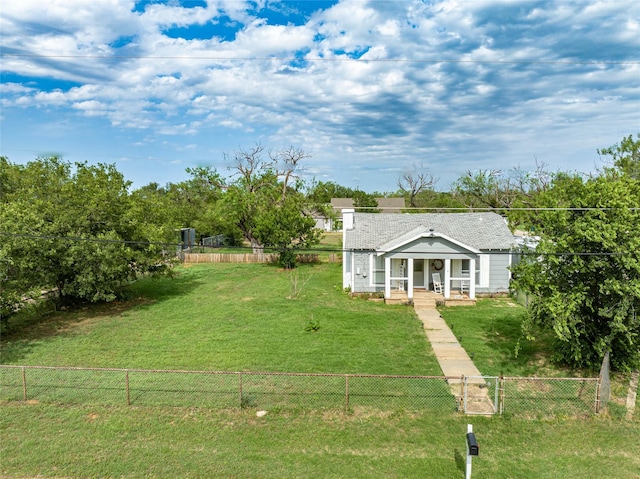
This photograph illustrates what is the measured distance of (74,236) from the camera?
56.1 ft

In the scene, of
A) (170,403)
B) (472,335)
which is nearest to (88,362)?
(170,403)

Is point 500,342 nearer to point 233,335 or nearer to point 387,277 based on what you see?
point 387,277

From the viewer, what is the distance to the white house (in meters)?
20.0

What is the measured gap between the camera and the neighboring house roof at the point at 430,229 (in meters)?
20.7

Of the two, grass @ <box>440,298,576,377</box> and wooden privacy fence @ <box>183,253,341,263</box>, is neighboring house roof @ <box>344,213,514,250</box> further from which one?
wooden privacy fence @ <box>183,253,341,263</box>

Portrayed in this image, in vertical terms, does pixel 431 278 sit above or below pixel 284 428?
above

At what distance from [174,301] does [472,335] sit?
14.0m

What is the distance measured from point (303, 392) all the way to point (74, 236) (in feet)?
41.4

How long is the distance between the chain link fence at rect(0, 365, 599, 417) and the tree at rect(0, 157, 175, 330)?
5057 millimetres

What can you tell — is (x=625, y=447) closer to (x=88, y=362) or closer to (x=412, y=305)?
(x=412, y=305)

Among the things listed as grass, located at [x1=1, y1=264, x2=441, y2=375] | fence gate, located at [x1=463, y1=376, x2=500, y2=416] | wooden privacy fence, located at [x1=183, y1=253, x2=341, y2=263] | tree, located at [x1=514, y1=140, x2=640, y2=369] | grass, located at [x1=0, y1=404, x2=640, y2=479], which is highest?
tree, located at [x1=514, y1=140, x2=640, y2=369]

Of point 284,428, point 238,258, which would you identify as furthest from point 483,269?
point 238,258

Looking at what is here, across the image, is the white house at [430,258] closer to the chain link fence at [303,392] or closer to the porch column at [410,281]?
the porch column at [410,281]

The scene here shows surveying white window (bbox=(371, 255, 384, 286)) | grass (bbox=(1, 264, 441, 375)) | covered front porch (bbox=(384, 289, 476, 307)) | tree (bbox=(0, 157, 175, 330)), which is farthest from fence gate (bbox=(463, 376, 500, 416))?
tree (bbox=(0, 157, 175, 330))
